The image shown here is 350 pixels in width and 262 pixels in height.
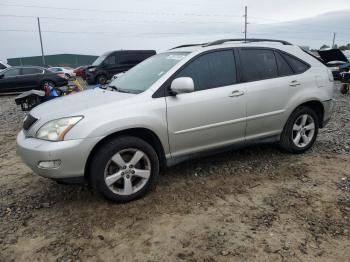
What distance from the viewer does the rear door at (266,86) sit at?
4.65 metres

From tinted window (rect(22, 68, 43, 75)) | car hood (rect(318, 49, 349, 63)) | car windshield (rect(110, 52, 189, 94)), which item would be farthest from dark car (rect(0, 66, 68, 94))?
car windshield (rect(110, 52, 189, 94))

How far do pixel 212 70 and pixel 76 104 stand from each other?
1691 mm

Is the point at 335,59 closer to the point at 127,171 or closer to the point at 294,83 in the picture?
the point at 294,83

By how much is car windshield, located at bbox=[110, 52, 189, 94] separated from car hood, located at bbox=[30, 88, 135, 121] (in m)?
0.22

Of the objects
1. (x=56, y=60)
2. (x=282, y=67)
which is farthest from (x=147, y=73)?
(x=56, y=60)

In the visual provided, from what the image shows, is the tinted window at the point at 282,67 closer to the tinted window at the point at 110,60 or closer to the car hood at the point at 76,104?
the car hood at the point at 76,104

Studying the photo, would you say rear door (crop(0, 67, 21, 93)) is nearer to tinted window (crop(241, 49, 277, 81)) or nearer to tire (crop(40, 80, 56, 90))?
tire (crop(40, 80, 56, 90))

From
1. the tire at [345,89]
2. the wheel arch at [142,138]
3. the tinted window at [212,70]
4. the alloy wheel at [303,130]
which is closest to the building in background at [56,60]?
the tire at [345,89]

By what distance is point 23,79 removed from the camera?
1612 cm

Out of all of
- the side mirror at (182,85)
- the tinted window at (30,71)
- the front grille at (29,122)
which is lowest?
the tinted window at (30,71)

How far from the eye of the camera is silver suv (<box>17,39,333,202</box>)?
3.62 metres

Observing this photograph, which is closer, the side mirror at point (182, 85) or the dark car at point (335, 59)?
the side mirror at point (182, 85)

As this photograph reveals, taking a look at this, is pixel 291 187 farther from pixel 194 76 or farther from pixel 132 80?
pixel 132 80

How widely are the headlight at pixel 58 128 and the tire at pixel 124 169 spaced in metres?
0.38
